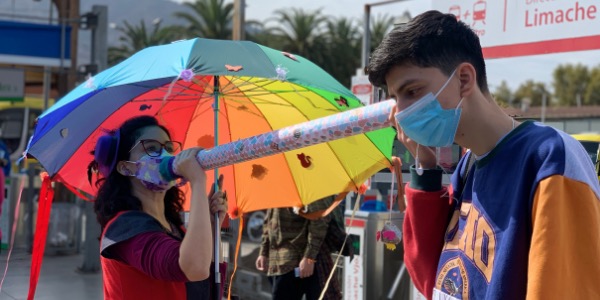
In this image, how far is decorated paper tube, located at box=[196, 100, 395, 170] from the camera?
1.92 meters

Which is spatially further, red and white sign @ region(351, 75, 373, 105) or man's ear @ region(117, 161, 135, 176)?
red and white sign @ region(351, 75, 373, 105)

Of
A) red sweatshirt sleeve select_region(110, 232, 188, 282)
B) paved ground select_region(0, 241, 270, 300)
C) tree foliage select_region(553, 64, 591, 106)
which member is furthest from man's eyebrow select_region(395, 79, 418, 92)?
tree foliage select_region(553, 64, 591, 106)

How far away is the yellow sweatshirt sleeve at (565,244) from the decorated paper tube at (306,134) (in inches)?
19.2

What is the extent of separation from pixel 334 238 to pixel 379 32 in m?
28.8

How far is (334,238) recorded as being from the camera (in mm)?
5465

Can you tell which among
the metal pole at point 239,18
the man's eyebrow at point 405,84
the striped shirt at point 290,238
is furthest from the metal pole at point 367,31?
the man's eyebrow at point 405,84

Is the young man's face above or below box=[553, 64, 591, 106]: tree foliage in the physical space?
below

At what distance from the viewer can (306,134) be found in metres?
2.12

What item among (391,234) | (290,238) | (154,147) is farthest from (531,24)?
(154,147)

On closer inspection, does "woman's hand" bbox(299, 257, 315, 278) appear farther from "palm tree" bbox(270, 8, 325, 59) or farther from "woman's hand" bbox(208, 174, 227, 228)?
"palm tree" bbox(270, 8, 325, 59)

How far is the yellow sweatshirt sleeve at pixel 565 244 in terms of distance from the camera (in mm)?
1531

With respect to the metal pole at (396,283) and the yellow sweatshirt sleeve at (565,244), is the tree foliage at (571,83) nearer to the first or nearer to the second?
the metal pole at (396,283)

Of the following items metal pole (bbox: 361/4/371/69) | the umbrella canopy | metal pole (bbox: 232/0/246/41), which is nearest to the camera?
the umbrella canopy

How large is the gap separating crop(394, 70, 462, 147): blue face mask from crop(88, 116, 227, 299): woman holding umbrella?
3.07 ft
